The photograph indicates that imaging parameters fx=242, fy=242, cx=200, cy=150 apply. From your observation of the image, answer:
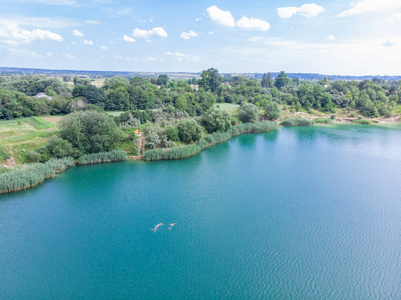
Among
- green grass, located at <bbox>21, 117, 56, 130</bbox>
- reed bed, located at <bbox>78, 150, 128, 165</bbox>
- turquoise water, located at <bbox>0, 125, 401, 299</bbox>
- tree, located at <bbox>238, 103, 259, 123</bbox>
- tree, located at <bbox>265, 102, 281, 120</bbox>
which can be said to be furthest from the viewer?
tree, located at <bbox>265, 102, 281, 120</bbox>

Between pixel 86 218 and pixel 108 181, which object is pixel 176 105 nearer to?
pixel 108 181

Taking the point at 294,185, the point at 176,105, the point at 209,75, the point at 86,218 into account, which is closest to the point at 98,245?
the point at 86,218

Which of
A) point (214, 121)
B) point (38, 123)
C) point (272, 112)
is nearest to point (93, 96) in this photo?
point (38, 123)

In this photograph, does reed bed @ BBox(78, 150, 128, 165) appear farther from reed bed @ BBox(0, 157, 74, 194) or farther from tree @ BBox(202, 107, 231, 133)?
tree @ BBox(202, 107, 231, 133)

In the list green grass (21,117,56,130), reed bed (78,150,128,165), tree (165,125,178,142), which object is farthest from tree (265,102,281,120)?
green grass (21,117,56,130)

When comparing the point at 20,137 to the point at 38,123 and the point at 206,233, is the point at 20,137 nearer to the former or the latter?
the point at 38,123

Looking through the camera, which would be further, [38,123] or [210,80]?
[210,80]

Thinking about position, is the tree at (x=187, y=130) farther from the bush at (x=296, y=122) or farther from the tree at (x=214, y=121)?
the bush at (x=296, y=122)
